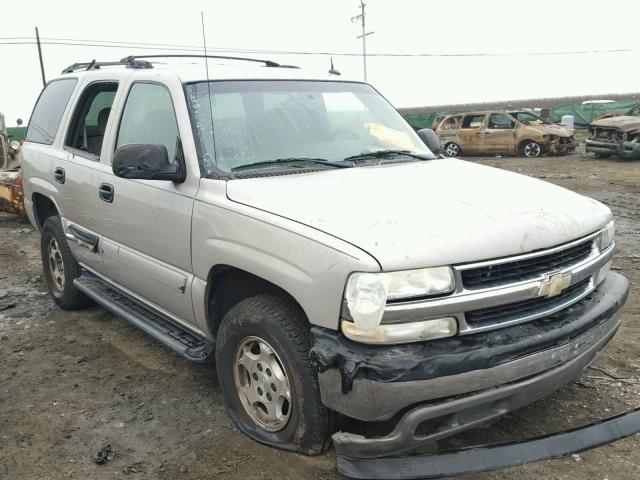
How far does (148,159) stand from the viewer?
309cm

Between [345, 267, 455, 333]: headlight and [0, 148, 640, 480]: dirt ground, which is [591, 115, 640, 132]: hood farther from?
[345, 267, 455, 333]: headlight

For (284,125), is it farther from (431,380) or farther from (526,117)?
(526,117)

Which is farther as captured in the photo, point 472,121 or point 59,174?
point 472,121

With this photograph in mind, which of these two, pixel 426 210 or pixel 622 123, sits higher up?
pixel 426 210

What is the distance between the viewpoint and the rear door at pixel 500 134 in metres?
19.7

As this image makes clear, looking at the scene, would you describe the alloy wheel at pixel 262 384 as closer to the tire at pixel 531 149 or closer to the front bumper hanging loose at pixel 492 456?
the front bumper hanging loose at pixel 492 456

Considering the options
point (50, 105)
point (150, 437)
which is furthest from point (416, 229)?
point (50, 105)

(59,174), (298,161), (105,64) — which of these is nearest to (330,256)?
(298,161)

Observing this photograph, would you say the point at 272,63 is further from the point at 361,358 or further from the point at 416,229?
the point at 361,358

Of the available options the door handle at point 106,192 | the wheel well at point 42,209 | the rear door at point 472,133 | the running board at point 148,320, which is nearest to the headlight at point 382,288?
the running board at point 148,320

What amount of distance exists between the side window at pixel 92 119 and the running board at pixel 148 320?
1014 millimetres

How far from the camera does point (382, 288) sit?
2270mm

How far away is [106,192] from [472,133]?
59.7ft

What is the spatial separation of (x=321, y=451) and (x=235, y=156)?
63.0 inches
